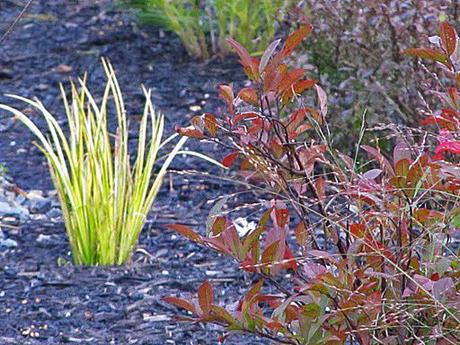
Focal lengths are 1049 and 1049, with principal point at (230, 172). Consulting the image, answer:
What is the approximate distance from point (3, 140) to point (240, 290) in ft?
8.26

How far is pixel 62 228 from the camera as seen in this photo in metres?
4.83

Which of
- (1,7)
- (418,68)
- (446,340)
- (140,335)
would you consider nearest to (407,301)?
(446,340)

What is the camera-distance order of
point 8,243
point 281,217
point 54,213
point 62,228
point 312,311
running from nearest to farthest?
point 312,311 < point 281,217 < point 8,243 < point 62,228 < point 54,213

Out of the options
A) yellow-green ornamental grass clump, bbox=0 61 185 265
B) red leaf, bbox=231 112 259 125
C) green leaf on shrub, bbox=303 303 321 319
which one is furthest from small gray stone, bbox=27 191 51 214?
green leaf on shrub, bbox=303 303 321 319

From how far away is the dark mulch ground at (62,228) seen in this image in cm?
372

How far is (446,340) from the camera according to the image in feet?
7.47

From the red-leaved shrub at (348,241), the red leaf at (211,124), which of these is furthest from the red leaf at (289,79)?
the red leaf at (211,124)

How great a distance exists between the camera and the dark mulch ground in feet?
12.2

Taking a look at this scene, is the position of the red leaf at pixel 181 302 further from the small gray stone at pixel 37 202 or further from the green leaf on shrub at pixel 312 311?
the small gray stone at pixel 37 202

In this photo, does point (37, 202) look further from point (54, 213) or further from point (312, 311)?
point (312, 311)

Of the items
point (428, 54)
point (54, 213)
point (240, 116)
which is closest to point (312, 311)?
point (240, 116)

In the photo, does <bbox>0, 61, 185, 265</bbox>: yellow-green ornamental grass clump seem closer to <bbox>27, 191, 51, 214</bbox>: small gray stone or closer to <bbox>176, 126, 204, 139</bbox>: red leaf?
<bbox>27, 191, 51, 214</bbox>: small gray stone

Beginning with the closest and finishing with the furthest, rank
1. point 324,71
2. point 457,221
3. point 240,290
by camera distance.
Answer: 1. point 457,221
2. point 240,290
3. point 324,71

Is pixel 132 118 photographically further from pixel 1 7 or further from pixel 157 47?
pixel 1 7
